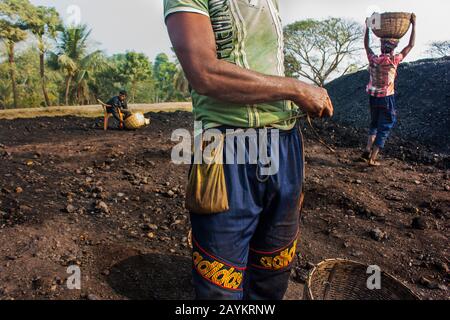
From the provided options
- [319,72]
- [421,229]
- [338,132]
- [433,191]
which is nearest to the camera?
[421,229]

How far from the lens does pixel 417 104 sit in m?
Result: 10.2

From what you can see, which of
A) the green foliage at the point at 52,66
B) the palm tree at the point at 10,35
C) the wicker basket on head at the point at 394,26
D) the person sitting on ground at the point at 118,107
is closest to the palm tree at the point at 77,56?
the green foliage at the point at 52,66

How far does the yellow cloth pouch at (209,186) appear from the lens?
143cm

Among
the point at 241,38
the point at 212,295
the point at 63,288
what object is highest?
the point at 241,38

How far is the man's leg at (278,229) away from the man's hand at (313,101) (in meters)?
0.17

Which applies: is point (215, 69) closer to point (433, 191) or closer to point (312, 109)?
point (312, 109)

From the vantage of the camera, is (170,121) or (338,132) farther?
(170,121)

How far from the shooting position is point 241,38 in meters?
1.41

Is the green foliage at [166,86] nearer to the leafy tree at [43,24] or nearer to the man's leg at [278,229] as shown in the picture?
the leafy tree at [43,24]

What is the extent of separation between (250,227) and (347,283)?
1.32 m

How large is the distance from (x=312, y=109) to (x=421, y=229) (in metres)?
3.07

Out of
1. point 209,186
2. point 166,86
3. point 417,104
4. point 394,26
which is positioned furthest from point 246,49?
point 166,86

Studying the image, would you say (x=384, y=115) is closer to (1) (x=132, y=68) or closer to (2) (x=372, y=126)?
(2) (x=372, y=126)

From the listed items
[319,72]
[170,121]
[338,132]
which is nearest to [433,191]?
[338,132]
